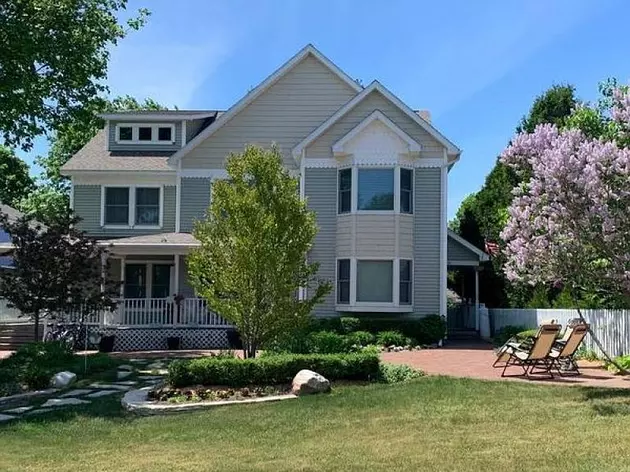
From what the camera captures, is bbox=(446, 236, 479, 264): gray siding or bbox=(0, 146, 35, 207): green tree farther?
bbox=(0, 146, 35, 207): green tree

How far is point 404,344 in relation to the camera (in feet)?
68.1

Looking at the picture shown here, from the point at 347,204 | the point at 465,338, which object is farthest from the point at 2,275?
the point at 465,338

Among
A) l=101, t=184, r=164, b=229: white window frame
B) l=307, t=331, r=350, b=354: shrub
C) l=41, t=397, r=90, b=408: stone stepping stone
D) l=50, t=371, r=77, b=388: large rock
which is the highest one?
l=101, t=184, r=164, b=229: white window frame

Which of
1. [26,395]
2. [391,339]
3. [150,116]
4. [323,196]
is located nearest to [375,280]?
[391,339]

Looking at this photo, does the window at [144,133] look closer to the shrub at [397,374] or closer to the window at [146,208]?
the window at [146,208]

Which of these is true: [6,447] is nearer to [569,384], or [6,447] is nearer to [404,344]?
[569,384]

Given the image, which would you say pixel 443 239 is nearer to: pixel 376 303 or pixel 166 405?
pixel 376 303

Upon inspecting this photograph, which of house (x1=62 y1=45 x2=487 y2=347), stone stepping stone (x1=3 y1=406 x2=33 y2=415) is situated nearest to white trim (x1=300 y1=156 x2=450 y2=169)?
house (x1=62 y1=45 x2=487 y2=347)

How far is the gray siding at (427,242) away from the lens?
2275 centimetres

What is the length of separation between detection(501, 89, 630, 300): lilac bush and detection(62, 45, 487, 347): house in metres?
11.2

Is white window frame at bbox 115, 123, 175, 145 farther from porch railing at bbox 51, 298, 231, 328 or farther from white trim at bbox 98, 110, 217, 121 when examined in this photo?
porch railing at bbox 51, 298, 231, 328

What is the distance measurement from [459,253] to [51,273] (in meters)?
13.8

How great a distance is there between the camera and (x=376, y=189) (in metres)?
22.6

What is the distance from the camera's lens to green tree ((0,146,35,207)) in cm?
4140
